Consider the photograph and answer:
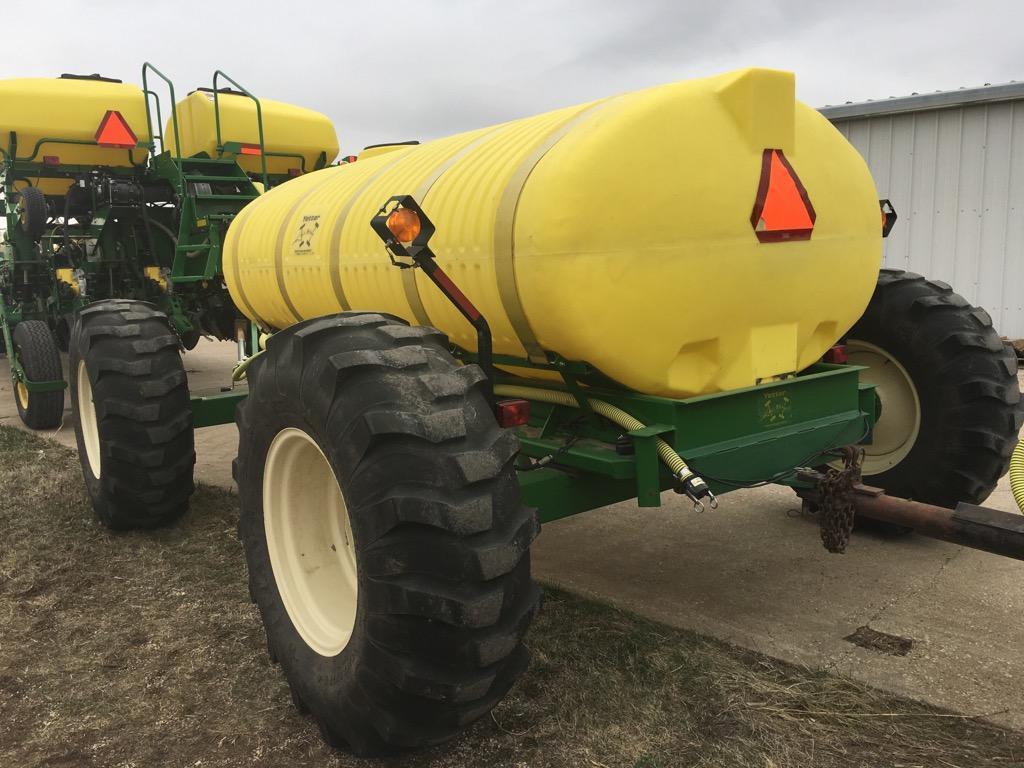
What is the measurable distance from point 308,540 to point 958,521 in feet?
7.07

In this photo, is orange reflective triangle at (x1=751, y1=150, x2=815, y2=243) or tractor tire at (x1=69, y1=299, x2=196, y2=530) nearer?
orange reflective triangle at (x1=751, y1=150, x2=815, y2=243)

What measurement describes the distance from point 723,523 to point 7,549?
390 cm

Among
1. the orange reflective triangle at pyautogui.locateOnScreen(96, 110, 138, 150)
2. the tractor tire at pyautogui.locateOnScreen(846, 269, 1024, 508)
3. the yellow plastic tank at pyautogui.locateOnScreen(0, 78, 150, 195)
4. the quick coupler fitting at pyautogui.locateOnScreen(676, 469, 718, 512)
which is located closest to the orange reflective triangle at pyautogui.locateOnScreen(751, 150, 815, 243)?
the quick coupler fitting at pyautogui.locateOnScreen(676, 469, 718, 512)

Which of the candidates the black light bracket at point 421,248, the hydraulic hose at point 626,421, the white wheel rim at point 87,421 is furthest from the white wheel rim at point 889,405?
the white wheel rim at point 87,421

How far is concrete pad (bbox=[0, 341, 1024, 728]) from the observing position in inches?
125

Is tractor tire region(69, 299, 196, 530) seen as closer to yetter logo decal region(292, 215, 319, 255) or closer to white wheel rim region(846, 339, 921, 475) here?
yetter logo decal region(292, 215, 319, 255)

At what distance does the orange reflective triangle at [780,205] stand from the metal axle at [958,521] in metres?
0.98

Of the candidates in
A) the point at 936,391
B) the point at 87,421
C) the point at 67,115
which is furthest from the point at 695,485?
the point at 67,115

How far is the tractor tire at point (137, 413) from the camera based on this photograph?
4324 mm

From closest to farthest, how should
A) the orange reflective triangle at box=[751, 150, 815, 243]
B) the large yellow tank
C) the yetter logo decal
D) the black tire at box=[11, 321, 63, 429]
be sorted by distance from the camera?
1. the large yellow tank
2. the orange reflective triangle at box=[751, 150, 815, 243]
3. the yetter logo decal
4. the black tire at box=[11, 321, 63, 429]

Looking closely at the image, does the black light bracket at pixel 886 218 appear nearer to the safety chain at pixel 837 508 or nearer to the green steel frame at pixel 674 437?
the green steel frame at pixel 674 437

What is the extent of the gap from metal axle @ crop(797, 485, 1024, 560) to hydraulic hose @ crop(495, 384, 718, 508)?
0.58 meters

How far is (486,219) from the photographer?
2.91 meters

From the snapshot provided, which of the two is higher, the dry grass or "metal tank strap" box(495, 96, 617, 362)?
"metal tank strap" box(495, 96, 617, 362)
